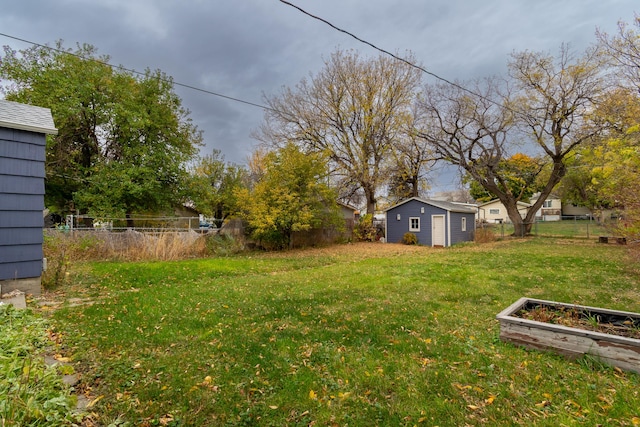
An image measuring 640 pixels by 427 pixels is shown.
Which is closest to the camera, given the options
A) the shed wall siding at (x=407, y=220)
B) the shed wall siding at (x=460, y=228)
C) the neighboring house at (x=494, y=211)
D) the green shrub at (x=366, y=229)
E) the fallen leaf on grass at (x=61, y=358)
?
the fallen leaf on grass at (x=61, y=358)

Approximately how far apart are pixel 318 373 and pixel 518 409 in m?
1.55

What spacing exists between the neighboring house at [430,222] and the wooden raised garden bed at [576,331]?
13.1m

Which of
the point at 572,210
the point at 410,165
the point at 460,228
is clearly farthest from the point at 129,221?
the point at 572,210

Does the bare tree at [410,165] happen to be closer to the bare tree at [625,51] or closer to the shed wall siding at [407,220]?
the shed wall siding at [407,220]

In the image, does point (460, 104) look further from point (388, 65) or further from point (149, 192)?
point (149, 192)

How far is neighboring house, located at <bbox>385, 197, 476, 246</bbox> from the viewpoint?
54.3 feet

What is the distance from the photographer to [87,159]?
15.7 m

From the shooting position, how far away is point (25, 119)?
17.2 ft

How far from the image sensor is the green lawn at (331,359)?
2.24 m

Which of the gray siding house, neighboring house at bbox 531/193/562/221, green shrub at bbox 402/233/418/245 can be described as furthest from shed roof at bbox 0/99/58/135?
neighboring house at bbox 531/193/562/221

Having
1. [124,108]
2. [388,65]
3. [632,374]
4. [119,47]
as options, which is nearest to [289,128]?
[388,65]

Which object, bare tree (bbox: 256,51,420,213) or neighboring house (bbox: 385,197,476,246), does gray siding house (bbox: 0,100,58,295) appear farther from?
neighboring house (bbox: 385,197,476,246)

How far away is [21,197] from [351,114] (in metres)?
16.0

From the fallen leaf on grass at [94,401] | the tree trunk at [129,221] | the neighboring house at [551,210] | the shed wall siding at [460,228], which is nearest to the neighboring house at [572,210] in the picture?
the neighboring house at [551,210]
